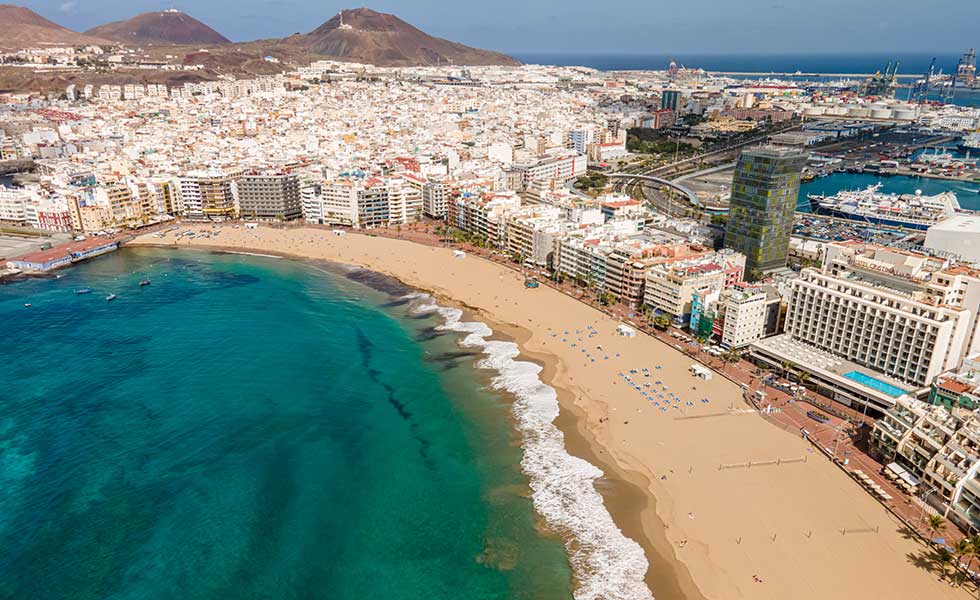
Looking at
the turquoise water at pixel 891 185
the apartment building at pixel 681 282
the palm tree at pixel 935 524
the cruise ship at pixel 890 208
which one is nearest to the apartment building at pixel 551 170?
the turquoise water at pixel 891 185

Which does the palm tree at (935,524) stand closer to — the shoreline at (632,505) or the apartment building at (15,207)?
the shoreline at (632,505)

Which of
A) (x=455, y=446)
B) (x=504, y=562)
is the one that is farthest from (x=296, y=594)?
(x=455, y=446)

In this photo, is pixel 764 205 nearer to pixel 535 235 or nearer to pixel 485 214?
pixel 535 235

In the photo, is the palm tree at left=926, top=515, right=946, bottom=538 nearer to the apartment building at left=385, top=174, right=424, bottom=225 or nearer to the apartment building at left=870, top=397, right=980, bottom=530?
the apartment building at left=870, top=397, right=980, bottom=530

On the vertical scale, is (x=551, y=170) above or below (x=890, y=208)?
above

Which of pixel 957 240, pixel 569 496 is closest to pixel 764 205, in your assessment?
pixel 957 240

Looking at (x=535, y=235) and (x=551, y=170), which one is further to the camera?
(x=551, y=170)

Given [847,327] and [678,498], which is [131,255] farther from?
[847,327]

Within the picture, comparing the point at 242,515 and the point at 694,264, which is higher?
the point at 694,264
